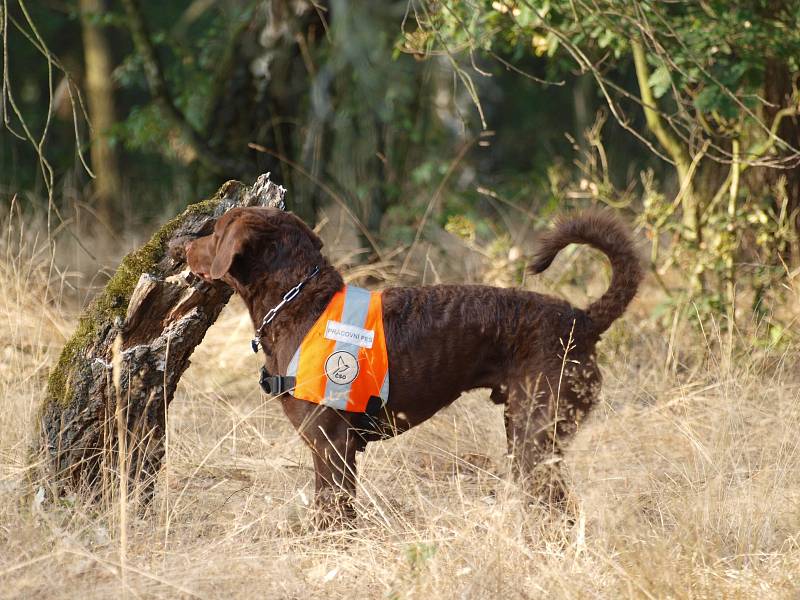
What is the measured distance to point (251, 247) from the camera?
3859mm

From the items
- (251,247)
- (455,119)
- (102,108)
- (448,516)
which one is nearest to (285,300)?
(251,247)

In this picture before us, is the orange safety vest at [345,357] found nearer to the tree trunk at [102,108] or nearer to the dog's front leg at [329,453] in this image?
the dog's front leg at [329,453]

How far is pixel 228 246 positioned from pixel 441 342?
0.95m

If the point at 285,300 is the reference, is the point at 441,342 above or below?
below

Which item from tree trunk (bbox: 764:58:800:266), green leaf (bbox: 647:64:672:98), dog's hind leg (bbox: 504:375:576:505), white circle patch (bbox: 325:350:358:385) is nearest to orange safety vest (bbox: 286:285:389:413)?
white circle patch (bbox: 325:350:358:385)

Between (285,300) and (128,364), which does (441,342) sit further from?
(128,364)

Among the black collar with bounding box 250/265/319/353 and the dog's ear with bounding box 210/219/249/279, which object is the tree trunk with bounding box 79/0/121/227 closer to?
the black collar with bounding box 250/265/319/353

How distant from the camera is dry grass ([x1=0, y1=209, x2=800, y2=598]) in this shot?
315 cm

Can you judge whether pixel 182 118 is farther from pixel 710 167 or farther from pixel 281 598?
pixel 281 598

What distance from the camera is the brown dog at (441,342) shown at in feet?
12.8

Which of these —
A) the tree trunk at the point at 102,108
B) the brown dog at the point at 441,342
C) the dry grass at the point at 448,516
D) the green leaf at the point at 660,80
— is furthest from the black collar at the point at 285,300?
the tree trunk at the point at 102,108

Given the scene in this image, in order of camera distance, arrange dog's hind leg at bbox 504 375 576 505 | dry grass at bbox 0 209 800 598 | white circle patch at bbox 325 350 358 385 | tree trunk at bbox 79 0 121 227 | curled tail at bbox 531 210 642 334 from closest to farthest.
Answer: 1. dry grass at bbox 0 209 800 598
2. white circle patch at bbox 325 350 358 385
3. dog's hind leg at bbox 504 375 576 505
4. curled tail at bbox 531 210 642 334
5. tree trunk at bbox 79 0 121 227

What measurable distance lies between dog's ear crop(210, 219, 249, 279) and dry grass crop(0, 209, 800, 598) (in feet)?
2.24

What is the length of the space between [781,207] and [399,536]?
392cm
